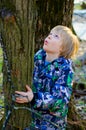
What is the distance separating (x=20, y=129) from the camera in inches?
110

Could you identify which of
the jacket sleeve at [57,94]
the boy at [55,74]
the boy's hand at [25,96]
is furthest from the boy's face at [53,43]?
the boy's hand at [25,96]

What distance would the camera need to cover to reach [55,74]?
293 centimetres

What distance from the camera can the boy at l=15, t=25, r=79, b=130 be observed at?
2.85 metres

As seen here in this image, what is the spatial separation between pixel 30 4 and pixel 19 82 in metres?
0.51

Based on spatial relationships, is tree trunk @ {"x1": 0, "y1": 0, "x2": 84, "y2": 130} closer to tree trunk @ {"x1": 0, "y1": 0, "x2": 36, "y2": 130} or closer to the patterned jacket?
tree trunk @ {"x1": 0, "y1": 0, "x2": 36, "y2": 130}

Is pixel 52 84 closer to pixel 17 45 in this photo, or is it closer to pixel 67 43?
pixel 67 43

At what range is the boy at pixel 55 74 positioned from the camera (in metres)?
2.85

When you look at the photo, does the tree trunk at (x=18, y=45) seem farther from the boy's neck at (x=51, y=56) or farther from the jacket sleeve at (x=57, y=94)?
Answer: the boy's neck at (x=51, y=56)

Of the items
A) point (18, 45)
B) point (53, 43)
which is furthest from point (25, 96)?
point (53, 43)

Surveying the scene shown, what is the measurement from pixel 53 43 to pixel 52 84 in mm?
300

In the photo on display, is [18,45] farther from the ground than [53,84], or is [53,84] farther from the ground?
[18,45]

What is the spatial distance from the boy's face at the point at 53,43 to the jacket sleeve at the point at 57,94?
15 cm

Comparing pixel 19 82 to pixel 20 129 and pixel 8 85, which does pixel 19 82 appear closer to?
pixel 8 85

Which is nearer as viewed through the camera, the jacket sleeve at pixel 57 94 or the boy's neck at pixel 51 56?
the jacket sleeve at pixel 57 94
